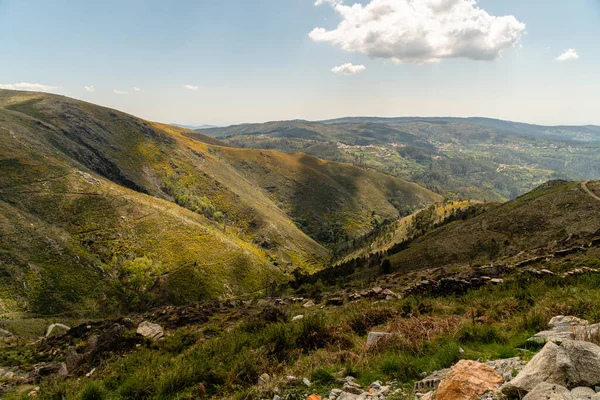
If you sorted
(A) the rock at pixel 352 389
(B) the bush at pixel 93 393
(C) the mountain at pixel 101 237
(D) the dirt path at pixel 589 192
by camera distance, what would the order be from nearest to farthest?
(A) the rock at pixel 352 389
(B) the bush at pixel 93 393
(D) the dirt path at pixel 589 192
(C) the mountain at pixel 101 237

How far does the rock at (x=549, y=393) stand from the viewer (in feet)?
13.9

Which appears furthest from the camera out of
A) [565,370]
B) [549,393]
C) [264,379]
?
[264,379]

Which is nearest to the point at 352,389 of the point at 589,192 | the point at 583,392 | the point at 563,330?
the point at 583,392

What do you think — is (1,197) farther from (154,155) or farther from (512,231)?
(512,231)

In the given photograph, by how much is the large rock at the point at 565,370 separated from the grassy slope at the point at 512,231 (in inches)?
1994

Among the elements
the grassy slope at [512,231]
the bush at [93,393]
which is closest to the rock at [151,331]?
the bush at [93,393]

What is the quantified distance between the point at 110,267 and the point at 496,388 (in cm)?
9919

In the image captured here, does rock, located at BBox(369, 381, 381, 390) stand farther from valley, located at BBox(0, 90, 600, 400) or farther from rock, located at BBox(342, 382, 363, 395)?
rock, located at BBox(342, 382, 363, 395)

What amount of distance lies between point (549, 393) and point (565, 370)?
3.14ft

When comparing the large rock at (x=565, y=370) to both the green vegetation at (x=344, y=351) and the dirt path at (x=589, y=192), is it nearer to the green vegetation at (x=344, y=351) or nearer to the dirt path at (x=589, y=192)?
the green vegetation at (x=344, y=351)

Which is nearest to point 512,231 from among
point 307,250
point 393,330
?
point 393,330

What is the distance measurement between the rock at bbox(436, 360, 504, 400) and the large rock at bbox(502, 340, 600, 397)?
1.78 feet

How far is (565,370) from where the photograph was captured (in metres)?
4.98

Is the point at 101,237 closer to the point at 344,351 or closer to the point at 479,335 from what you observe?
the point at 344,351
